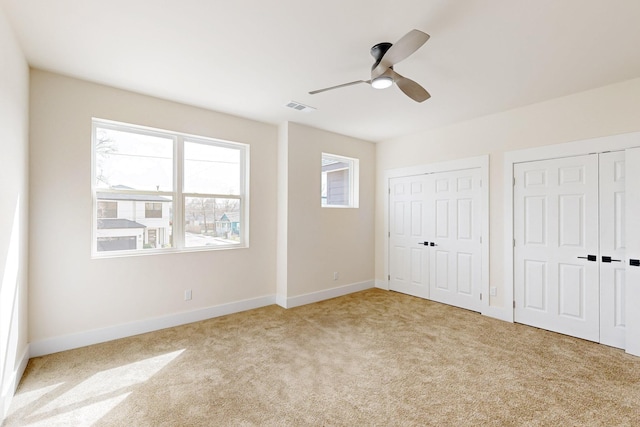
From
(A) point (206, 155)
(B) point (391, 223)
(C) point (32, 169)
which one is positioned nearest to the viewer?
(C) point (32, 169)

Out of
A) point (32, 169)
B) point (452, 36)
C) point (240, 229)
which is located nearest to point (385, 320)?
point (240, 229)

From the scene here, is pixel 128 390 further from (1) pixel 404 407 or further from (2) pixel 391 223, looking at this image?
(2) pixel 391 223

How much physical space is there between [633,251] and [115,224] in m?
5.30

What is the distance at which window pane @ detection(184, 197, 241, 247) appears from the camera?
3752mm

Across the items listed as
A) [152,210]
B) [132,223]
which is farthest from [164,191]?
[132,223]

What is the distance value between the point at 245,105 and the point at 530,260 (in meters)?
3.98

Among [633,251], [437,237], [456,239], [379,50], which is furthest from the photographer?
[437,237]

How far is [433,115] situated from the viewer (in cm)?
397

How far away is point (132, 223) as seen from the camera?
3336 millimetres

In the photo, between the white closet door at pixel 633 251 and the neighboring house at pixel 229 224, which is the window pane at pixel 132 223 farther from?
the white closet door at pixel 633 251

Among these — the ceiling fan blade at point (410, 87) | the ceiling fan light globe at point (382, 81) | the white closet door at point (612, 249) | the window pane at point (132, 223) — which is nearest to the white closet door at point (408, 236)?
the white closet door at point (612, 249)

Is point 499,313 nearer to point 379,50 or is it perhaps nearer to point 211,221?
point 379,50

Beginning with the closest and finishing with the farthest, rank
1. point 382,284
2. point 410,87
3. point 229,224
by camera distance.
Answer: point 410,87 → point 229,224 → point 382,284

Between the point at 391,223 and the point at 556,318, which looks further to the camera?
the point at 391,223
